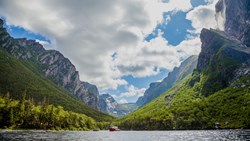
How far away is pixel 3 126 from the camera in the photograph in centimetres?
17112

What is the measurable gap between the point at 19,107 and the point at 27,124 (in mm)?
13384

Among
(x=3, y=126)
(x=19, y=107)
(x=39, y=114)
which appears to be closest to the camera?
(x=3, y=126)

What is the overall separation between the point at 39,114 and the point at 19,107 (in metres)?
17.0

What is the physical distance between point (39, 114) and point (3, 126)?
3066 cm

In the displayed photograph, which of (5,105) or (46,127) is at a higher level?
(5,105)

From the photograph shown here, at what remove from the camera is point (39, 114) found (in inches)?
7800

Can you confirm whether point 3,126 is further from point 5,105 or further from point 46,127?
point 46,127

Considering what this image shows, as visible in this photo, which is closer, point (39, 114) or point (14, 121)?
point (14, 121)

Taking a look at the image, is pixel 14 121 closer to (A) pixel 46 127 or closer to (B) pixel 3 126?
(B) pixel 3 126

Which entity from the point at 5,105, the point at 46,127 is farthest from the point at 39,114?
the point at 5,105

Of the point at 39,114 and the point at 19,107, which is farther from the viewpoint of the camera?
the point at 39,114

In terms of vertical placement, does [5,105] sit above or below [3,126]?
above

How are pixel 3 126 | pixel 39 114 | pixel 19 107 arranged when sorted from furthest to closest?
pixel 39 114
pixel 19 107
pixel 3 126

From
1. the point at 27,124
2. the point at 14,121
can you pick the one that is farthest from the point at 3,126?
the point at 27,124
